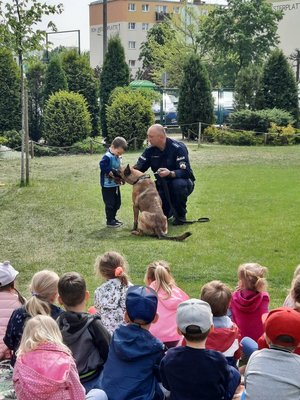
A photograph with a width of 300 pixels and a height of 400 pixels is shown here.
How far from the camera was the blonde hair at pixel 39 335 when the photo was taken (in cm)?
348

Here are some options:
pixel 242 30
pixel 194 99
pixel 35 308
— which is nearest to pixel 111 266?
pixel 35 308

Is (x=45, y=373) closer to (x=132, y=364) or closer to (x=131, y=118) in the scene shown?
(x=132, y=364)

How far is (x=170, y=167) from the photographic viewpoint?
33.4 feet

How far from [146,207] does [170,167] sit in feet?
3.50

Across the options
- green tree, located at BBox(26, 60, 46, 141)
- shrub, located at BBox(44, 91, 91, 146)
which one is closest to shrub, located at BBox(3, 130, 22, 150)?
shrub, located at BBox(44, 91, 91, 146)

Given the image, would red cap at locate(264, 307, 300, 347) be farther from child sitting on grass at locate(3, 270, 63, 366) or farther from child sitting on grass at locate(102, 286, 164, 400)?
child sitting on grass at locate(3, 270, 63, 366)

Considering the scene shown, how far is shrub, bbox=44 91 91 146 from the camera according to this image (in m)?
22.4

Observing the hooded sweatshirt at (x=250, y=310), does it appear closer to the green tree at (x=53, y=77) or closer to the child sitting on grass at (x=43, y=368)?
the child sitting on grass at (x=43, y=368)

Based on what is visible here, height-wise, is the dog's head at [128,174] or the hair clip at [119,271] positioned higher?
the dog's head at [128,174]

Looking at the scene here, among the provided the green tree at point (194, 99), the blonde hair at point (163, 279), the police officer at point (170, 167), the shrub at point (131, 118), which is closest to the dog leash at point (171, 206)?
the police officer at point (170, 167)

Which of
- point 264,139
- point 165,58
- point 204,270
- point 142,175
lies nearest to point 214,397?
point 204,270

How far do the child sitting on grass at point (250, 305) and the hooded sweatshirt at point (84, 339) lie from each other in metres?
1.43

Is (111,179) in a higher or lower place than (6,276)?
higher

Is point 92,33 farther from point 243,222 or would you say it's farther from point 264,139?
point 243,222
